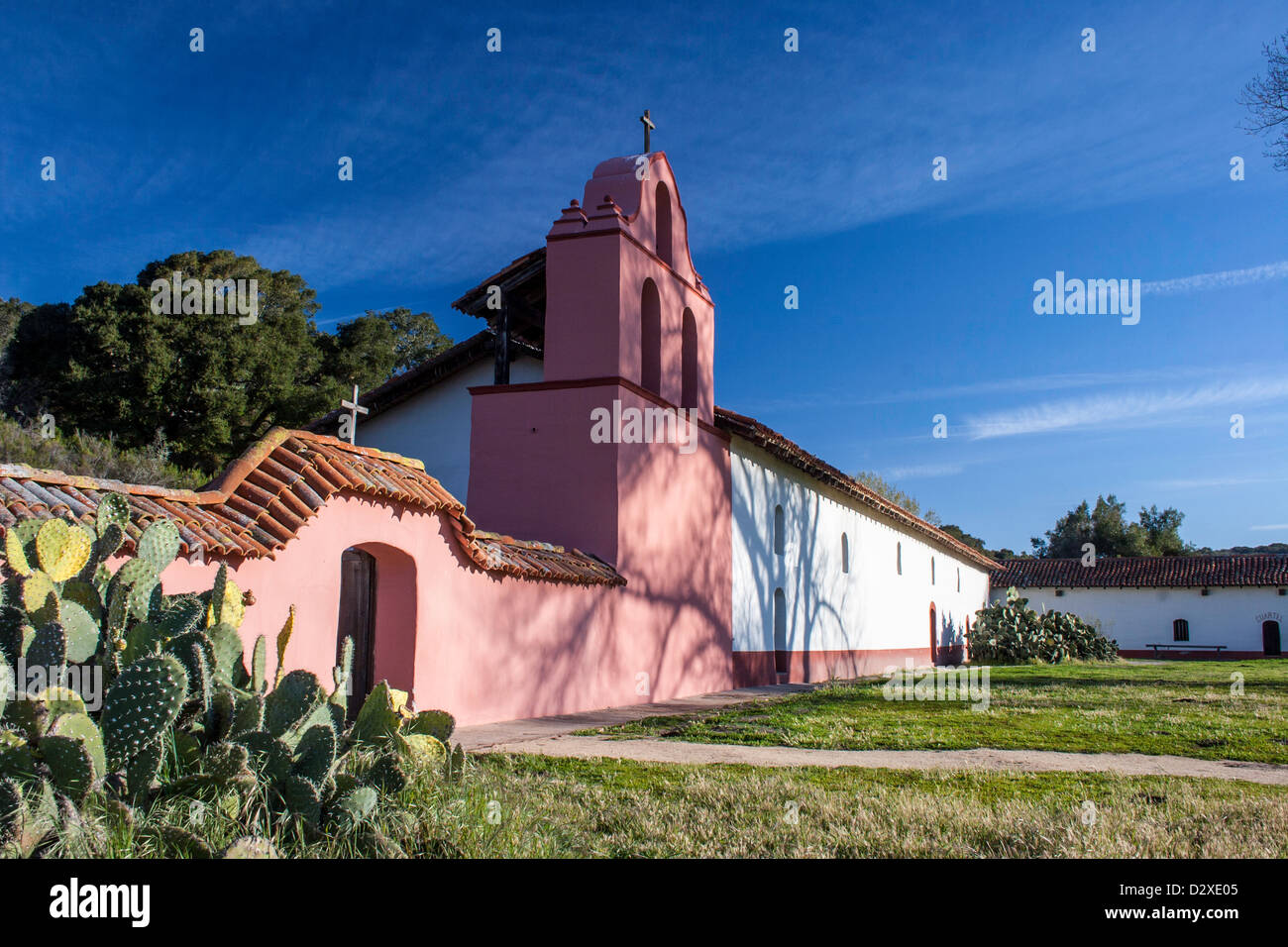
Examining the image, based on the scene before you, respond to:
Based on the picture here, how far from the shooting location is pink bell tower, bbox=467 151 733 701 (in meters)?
12.4

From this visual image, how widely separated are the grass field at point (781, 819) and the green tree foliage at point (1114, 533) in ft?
203

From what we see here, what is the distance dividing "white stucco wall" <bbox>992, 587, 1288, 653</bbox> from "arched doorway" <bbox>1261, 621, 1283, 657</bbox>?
19 centimetres

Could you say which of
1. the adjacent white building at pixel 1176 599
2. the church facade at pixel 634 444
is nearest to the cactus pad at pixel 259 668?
the church facade at pixel 634 444

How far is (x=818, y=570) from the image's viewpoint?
20734 millimetres

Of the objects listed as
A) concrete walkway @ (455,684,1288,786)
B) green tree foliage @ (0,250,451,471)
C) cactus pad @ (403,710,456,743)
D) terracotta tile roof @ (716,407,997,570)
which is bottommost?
concrete walkway @ (455,684,1288,786)

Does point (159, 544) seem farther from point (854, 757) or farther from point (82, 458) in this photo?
point (82, 458)

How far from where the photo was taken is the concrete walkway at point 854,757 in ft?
21.5

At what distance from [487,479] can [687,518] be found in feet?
10.9

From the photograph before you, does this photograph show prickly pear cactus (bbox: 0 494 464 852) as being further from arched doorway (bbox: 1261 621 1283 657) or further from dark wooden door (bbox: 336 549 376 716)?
arched doorway (bbox: 1261 621 1283 657)

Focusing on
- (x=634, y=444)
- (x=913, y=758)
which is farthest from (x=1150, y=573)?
(x=913, y=758)

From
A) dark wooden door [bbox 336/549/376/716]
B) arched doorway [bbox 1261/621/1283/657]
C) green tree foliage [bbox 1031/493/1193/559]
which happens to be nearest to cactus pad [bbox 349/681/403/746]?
dark wooden door [bbox 336/549/376/716]

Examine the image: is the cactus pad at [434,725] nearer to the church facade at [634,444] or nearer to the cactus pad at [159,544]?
the cactus pad at [159,544]
